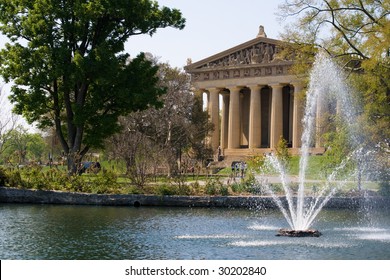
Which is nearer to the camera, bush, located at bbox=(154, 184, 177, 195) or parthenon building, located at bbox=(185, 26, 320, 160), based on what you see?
bush, located at bbox=(154, 184, 177, 195)

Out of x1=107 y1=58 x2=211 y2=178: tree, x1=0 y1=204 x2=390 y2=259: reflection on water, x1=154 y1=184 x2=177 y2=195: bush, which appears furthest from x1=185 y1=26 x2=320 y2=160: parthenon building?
x1=0 y1=204 x2=390 y2=259: reflection on water

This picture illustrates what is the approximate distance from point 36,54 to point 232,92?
136 ft

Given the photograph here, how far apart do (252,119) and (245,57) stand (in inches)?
262

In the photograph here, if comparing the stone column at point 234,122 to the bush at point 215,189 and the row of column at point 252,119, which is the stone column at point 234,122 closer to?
the row of column at point 252,119

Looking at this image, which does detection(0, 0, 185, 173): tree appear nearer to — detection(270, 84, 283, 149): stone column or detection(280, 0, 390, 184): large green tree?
detection(280, 0, 390, 184): large green tree

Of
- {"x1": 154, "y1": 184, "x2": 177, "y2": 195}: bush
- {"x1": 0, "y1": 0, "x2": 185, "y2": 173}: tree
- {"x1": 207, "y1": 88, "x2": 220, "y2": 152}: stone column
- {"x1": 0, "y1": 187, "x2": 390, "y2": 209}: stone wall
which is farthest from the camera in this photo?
{"x1": 207, "y1": 88, "x2": 220, "y2": 152}: stone column

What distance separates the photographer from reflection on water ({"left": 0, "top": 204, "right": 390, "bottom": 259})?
16688mm

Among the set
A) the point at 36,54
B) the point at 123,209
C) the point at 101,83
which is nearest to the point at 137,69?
the point at 101,83

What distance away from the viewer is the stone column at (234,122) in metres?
75.1

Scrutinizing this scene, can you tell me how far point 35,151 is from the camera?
114m

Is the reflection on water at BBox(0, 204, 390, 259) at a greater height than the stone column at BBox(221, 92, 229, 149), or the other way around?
the stone column at BBox(221, 92, 229, 149)

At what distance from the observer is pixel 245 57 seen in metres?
72.8

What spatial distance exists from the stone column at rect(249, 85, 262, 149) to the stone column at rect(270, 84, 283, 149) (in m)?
2.00

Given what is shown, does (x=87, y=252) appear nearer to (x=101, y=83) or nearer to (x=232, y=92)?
(x=101, y=83)
